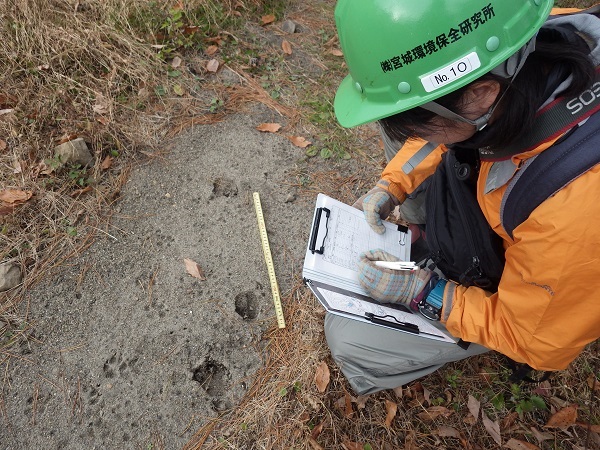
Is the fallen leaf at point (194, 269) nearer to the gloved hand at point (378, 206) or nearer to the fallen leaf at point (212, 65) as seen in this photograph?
the gloved hand at point (378, 206)

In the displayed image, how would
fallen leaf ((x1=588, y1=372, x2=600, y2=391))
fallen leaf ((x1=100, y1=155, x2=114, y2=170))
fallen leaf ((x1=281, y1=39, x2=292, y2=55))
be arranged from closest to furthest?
fallen leaf ((x1=588, y1=372, x2=600, y2=391)) < fallen leaf ((x1=100, y1=155, x2=114, y2=170)) < fallen leaf ((x1=281, y1=39, x2=292, y2=55))

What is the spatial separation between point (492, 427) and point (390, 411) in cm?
61

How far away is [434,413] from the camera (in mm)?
2373

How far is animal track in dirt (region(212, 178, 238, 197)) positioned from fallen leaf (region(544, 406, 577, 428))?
8.40 ft

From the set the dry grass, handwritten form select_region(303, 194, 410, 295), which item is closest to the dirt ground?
the dry grass

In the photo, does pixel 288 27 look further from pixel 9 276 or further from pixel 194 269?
pixel 9 276

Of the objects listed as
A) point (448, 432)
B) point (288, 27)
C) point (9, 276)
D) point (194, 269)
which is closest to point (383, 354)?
point (448, 432)

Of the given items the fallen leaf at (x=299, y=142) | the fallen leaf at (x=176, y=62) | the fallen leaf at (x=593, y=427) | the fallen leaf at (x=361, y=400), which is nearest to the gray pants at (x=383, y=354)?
the fallen leaf at (x=361, y=400)

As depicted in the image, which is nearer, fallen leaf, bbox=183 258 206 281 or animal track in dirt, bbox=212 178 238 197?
fallen leaf, bbox=183 258 206 281

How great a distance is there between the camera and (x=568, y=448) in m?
2.32

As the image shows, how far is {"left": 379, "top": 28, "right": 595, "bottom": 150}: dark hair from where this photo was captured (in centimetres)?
131

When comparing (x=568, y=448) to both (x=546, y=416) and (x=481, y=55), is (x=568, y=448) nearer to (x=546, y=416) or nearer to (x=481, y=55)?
(x=546, y=416)

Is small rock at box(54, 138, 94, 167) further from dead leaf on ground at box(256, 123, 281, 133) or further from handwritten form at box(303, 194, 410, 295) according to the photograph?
handwritten form at box(303, 194, 410, 295)

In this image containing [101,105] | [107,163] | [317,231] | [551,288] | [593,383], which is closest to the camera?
[551,288]
